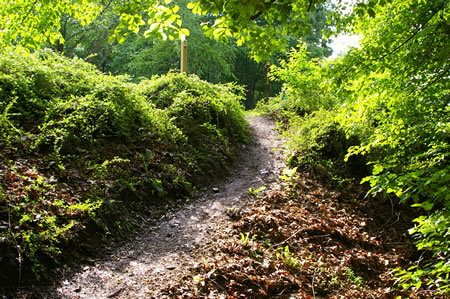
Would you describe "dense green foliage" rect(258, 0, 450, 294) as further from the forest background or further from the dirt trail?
the dirt trail

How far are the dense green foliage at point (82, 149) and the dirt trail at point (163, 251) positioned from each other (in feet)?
1.40

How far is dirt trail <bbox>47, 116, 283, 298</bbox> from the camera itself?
3.23 meters

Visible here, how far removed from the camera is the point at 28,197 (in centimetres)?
373

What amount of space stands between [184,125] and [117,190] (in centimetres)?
299

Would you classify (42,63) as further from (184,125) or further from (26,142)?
(184,125)

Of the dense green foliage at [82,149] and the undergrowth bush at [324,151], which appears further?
the undergrowth bush at [324,151]

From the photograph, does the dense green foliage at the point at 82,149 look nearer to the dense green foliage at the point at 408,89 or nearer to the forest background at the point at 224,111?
the forest background at the point at 224,111

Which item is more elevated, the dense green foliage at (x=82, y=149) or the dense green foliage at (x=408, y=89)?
the dense green foliage at (x=408, y=89)

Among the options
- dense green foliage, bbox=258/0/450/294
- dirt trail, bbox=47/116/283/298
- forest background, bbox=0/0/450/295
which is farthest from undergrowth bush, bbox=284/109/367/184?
dense green foliage, bbox=258/0/450/294

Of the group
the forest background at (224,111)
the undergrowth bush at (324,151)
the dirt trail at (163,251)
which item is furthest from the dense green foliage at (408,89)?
the undergrowth bush at (324,151)

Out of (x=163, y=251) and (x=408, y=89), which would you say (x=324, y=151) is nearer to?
(x=408, y=89)

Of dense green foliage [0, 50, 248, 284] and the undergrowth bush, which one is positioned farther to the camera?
the undergrowth bush

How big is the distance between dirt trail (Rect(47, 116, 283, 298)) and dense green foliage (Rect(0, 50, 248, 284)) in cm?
43

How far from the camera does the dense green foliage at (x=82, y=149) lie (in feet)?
12.0
